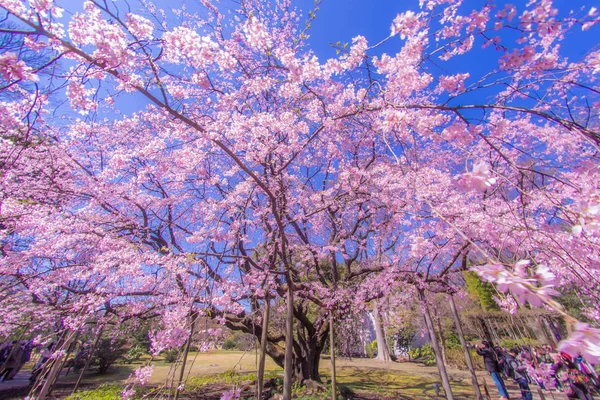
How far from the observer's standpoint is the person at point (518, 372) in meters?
5.59

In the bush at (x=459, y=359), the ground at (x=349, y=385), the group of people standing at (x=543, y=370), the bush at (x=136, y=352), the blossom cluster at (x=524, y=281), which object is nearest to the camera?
the blossom cluster at (x=524, y=281)

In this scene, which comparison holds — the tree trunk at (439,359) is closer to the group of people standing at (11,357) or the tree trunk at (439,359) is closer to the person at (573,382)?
the person at (573,382)

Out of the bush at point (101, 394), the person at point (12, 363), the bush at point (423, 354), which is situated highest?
the bush at point (423, 354)

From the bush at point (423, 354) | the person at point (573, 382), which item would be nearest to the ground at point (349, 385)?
the person at point (573, 382)

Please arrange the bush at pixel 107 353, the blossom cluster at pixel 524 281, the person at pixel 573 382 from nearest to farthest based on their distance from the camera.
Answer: the blossom cluster at pixel 524 281 → the person at pixel 573 382 → the bush at pixel 107 353

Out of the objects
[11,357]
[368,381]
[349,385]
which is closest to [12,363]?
[11,357]

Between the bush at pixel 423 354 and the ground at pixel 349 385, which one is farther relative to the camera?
the bush at pixel 423 354

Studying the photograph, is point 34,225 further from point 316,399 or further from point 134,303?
point 316,399

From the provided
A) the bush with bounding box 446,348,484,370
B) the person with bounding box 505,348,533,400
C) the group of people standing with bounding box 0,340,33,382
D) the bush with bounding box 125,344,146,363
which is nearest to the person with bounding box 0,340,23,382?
the group of people standing with bounding box 0,340,33,382

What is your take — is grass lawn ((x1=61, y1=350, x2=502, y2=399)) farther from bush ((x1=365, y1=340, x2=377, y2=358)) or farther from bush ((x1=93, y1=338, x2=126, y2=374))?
bush ((x1=365, y1=340, x2=377, y2=358))

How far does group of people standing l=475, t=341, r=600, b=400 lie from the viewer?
519 centimetres

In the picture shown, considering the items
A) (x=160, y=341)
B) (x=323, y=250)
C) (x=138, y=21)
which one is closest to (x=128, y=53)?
(x=138, y=21)

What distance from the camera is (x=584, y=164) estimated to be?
222 cm

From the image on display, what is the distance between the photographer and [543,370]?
5.99 meters
